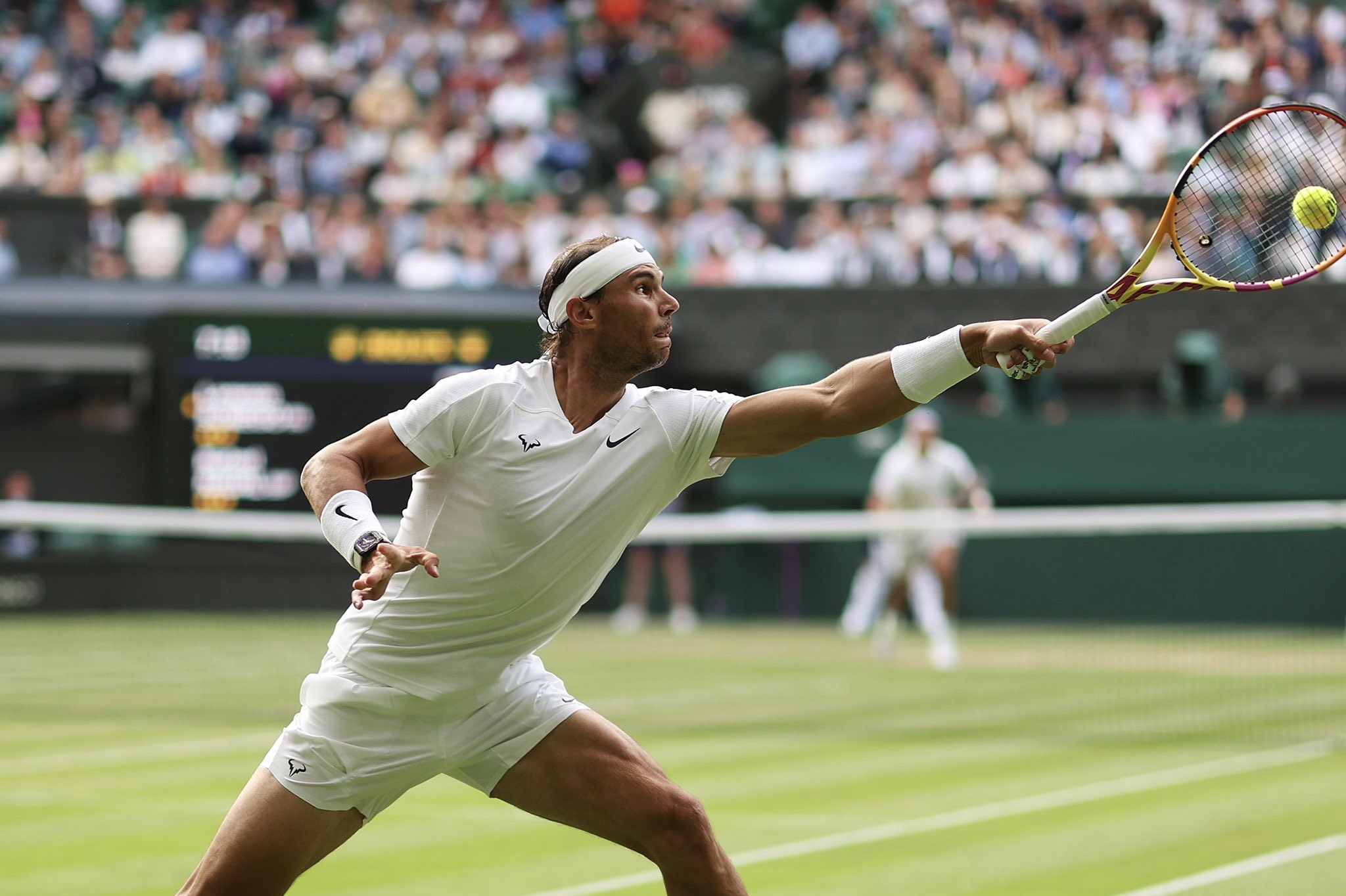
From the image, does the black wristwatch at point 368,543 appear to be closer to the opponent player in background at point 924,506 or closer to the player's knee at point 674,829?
the player's knee at point 674,829

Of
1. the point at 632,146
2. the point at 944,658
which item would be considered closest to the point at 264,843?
the point at 944,658

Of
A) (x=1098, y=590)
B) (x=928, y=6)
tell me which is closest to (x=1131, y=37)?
(x=928, y=6)

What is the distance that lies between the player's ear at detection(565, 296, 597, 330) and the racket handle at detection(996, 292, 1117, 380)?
111 centimetres

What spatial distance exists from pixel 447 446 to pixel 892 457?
1309cm

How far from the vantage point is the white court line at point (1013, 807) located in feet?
25.3

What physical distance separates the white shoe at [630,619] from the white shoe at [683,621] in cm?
35

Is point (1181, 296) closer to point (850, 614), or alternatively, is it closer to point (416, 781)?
point (850, 614)

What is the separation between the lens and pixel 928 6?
23578mm

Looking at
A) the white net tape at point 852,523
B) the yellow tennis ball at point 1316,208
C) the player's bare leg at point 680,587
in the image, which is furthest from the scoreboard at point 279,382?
the yellow tennis ball at point 1316,208

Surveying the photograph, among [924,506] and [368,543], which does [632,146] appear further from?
[368,543]

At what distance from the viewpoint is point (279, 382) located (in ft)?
64.4

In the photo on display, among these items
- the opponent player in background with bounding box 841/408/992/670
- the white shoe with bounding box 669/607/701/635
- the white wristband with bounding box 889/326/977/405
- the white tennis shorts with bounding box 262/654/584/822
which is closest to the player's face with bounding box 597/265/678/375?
the white wristband with bounding box 889/326/977/405

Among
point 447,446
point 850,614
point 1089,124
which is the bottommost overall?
point 850,614

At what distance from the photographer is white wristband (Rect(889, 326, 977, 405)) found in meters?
4.63
